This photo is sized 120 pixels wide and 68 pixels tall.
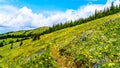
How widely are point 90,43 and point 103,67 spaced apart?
16660 mm

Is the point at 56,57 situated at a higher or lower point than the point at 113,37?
lower

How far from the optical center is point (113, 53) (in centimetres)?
4197

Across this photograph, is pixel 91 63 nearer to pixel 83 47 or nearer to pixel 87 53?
pixel 87 53

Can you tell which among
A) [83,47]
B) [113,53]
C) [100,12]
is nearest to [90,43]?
[83,47]

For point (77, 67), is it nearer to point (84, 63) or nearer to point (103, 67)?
point (84, 63)

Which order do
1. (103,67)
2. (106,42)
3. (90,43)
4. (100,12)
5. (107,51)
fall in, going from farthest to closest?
(100,12) → (90,43) → (106,42) → (107,51) → (103,67)

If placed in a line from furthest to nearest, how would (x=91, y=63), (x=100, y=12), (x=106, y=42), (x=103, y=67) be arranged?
(x=100, y=12) → (x=106, y=42) → (x=91, y=63) → (x=103, y=67)

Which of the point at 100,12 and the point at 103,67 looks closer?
the point at 103,67

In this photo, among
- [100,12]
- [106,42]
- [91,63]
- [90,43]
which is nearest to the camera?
[91,63]

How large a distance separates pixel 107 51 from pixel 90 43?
1004cm

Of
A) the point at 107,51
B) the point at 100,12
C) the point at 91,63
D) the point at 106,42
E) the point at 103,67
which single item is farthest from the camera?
the point at 100,12

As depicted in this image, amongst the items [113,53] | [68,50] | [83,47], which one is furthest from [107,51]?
[68,50]

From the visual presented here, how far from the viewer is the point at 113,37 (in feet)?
173

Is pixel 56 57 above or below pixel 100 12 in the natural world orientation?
below
